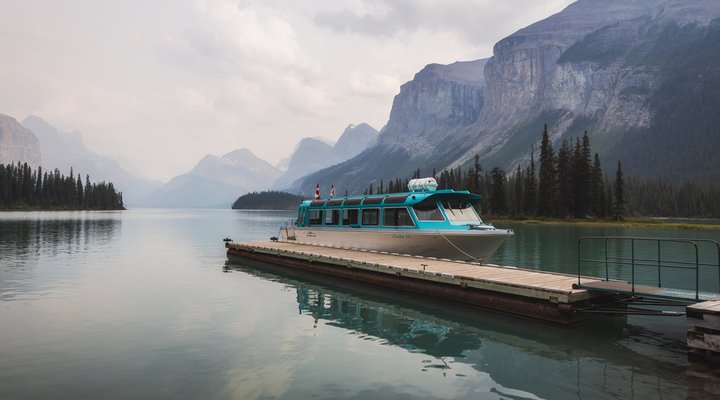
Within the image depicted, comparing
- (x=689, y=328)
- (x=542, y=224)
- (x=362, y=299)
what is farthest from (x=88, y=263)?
(x=542, y=224)

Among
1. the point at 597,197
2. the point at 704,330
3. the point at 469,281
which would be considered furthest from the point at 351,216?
the point at 597,197

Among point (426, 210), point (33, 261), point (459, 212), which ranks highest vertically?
point (426, 210)

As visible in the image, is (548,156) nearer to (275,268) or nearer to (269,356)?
(275,268)

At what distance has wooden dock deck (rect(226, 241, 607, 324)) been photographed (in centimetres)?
1634

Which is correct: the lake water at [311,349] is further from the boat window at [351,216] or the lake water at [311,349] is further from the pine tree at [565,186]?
the pine tree at [565,186]

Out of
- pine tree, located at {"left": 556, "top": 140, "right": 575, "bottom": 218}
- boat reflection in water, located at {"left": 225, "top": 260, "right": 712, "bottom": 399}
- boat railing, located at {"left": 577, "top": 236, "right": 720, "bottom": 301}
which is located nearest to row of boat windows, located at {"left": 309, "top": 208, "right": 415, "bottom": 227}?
boat reflection in water, located at {"left": 225, "top": 260, "right": 712, "bottom": 399}

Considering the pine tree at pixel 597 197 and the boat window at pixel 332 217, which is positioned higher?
the pine tree at pixel 597 197

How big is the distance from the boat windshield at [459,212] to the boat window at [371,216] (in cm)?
469

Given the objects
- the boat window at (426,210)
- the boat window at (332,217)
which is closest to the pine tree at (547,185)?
the boat window at (332,217)

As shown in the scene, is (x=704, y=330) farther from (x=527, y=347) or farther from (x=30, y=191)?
(x=30, y=191)

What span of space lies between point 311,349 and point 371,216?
17.2m

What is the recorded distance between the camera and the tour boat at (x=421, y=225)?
1036 inches

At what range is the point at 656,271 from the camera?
31.2 m

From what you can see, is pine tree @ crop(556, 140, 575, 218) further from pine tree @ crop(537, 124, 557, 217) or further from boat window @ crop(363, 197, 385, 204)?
boat window @ crop(363, 197, 385, 204)
